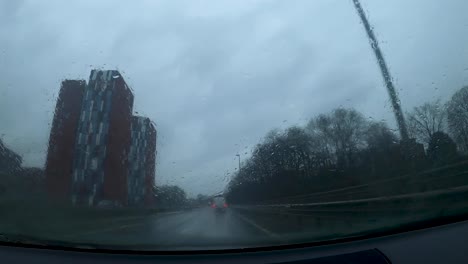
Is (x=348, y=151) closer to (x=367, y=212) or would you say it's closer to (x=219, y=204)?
(x=367, y=212)

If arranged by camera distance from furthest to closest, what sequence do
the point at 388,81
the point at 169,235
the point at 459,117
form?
the point at 388,81 < the point at 459,117 < the point at 169,235

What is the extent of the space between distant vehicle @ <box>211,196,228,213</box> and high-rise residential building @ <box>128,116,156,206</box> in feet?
5.87

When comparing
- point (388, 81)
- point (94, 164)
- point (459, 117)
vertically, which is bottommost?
point (94, 164)

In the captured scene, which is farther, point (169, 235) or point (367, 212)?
point (367, 212)

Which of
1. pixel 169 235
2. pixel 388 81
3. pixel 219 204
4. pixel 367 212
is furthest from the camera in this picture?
pixel 219 204

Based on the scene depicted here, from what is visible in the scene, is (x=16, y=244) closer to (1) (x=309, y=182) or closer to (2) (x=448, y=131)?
(1) (x=309, y=182)

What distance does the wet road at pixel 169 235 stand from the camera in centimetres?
350

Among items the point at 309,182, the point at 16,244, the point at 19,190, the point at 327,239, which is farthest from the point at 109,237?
the point at 309,182

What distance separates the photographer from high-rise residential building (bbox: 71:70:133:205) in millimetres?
4047

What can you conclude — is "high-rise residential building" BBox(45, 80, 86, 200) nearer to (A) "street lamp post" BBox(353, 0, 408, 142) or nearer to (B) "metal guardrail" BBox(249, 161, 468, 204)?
(B) "metal guardrail" BBox(249, 161, 468, 204)

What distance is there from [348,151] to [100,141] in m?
2.90

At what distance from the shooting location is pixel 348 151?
196 inches

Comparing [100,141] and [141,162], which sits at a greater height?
[100,141]

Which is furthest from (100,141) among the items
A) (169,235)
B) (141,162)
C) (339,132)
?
(339,132)
